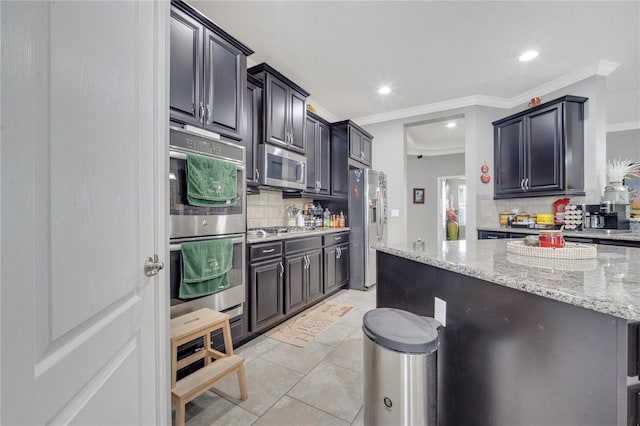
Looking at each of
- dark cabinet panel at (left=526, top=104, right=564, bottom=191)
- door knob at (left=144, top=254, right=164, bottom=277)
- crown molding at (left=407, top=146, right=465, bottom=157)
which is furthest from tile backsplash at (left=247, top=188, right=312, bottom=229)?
crown molding at (left=407, top=146, right=465, bottom=157)

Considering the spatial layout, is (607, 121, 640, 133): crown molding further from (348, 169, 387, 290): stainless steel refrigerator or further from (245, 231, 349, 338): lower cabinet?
(245, 231, 349, 338): lower cabinet

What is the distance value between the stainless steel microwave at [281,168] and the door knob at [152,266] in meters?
1.72

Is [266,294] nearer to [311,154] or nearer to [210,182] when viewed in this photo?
[210,182]

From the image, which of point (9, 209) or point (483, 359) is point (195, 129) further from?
point (483, 359)

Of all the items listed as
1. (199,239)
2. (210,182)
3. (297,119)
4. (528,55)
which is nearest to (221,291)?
(199,239)

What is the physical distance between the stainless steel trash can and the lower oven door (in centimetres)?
125

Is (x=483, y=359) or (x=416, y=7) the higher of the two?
(x=416, y=7)

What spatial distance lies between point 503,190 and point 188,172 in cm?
425

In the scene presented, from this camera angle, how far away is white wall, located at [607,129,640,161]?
457 centimetres

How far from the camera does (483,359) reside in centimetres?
112

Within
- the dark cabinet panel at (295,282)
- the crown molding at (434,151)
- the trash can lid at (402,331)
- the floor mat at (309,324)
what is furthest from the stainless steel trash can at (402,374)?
the crown molding at (434,151)

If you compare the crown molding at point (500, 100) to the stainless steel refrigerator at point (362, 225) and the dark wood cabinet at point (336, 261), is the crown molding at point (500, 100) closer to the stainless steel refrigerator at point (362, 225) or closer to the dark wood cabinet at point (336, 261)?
the stainless steel refrigerator at point (362, 225)

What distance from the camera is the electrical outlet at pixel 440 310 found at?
1.33 meters

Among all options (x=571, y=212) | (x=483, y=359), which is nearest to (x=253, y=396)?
(x=483, y=359)
